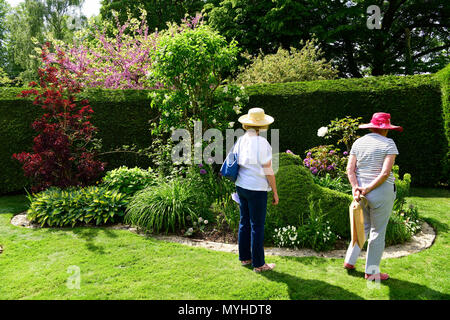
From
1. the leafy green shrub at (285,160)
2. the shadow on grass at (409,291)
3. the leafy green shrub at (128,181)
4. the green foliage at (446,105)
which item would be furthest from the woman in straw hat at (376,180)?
the green foliage at (446,105)

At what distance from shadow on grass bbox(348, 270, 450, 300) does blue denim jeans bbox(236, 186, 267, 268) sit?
1344mm

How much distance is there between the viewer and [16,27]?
22.3 metres

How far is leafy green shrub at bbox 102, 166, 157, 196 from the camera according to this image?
6.09 meters

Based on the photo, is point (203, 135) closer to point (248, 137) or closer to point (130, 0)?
point (248, 137)

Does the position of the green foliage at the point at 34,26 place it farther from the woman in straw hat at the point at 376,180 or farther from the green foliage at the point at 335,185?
the woman in straw hat at the point at 376,180

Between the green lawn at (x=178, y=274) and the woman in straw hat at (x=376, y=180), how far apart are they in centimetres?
39

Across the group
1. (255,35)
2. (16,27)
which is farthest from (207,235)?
(16,27)

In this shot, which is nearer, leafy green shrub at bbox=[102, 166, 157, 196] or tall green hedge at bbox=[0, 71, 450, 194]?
leafy green shrub at bbox=[102, 166, 157, 196]

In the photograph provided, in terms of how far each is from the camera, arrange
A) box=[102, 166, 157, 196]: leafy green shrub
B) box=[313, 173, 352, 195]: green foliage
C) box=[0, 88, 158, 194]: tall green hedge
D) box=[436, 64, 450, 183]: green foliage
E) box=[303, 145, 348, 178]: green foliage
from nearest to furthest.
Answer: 1. box=[313, 173, 352, 195]: green foliage
2. box=[102, 166, 157, 196]: leafy green shrub
3. box=[303, 145, 348, 178]: green foliage
4. box=[436, 64, 450, 183]: green foliage
5. box=[0, 88, 158, 194]: tall green hedge

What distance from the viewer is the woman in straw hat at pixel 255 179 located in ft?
11.0

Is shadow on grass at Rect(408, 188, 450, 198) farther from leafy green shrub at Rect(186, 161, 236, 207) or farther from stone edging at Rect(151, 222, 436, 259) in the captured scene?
leafy green shrub at Rect(186, 161, 236, 207)

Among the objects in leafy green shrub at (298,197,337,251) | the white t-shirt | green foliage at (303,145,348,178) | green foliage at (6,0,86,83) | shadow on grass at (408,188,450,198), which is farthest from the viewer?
green foliage at (6,0,86,83)

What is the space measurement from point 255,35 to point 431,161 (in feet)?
34.8

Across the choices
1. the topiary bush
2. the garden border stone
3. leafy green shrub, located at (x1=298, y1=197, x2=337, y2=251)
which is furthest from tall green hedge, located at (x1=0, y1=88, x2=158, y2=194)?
leafy green shrub, located at (x1=298, y1=197, x2=337, y2=251)
